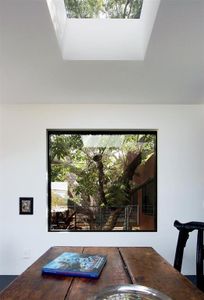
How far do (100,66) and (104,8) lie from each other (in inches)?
22.8

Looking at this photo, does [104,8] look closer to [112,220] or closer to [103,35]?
[103,35]

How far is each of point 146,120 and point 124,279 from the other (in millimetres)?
2912

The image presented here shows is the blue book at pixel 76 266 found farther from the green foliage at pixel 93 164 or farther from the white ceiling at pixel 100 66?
the green foliage at pixel 93 164

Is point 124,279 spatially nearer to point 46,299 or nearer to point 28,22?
point 46,299

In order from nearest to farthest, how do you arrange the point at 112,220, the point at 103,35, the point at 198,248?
the point at 198,248
the point at 103,35
the point at 112,220

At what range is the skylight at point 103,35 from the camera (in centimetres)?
311

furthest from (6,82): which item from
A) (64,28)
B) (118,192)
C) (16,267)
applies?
(16,267)

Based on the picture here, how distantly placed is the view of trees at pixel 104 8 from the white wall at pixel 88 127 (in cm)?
132

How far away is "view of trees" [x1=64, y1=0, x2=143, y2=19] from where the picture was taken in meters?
2.99

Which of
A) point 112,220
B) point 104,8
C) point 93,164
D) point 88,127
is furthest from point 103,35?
point 112,220

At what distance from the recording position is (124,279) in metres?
1.50

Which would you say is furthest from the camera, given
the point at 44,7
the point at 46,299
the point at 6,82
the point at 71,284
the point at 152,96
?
the point at 152,96

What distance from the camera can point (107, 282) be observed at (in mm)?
1455

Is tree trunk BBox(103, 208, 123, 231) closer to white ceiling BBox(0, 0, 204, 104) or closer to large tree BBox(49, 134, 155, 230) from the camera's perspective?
large tree BBox(49, 134, 155, 230)
